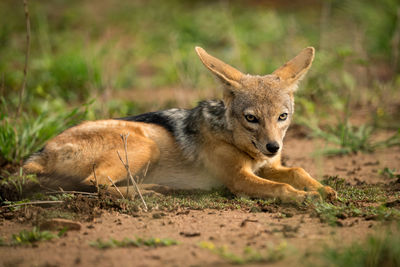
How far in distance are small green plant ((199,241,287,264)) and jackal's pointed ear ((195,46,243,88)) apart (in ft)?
7.08

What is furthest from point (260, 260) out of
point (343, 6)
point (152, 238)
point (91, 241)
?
point (343, 6)

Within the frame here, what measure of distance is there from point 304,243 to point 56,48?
997cm

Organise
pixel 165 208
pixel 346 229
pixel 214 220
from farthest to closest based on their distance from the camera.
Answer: pixel 165 208, pixel 214 220, pixel 346 229

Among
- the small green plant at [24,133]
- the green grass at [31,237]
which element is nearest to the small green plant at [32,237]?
the green grass at [31,237]

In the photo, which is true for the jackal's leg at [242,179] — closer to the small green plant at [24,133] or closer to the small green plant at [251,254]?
the small green plant at [251,254]

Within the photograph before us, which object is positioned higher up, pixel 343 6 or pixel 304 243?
pixel 343 6

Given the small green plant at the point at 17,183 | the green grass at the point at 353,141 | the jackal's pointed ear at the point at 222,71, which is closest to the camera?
the small green plant at the point at 17,183

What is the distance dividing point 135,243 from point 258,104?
6.67 ft

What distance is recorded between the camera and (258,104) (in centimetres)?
443

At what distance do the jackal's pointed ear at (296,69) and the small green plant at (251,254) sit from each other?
2.36 meters

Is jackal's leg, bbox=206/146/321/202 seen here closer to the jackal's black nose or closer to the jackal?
the jackal

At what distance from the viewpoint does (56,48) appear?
37.4 feet

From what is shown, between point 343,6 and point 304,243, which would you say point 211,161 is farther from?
point 343,6

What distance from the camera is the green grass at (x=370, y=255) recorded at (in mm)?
2578
